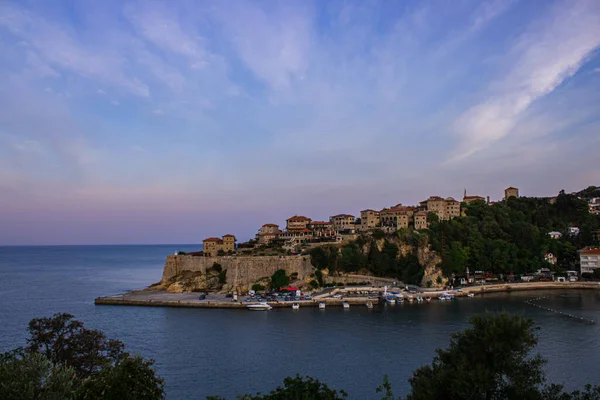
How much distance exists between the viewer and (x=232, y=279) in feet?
140

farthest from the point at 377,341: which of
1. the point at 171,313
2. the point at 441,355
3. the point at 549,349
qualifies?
the point at 171,313

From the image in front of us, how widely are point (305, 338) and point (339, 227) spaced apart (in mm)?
34332

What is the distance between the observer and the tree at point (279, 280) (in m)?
41.5

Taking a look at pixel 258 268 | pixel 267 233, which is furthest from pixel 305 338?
pixel 267 233

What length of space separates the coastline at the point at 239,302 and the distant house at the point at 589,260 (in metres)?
3.70

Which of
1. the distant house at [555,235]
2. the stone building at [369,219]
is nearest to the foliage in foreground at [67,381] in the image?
the stone building at [369,219]

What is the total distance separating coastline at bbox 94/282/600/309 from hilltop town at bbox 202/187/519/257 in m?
10.0

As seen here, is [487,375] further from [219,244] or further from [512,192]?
[512,192]

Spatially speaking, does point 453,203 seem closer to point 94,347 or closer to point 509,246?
point 509,246

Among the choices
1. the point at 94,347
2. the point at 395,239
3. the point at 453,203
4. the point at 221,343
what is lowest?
the point at 221,343

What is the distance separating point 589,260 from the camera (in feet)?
154

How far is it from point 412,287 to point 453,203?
20.3 m

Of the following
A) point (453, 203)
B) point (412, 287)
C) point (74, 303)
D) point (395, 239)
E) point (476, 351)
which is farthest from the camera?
point (453, 203)

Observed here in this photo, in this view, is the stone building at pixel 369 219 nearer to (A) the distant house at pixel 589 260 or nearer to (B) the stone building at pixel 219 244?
(B) the stone building at pixel 219 244
